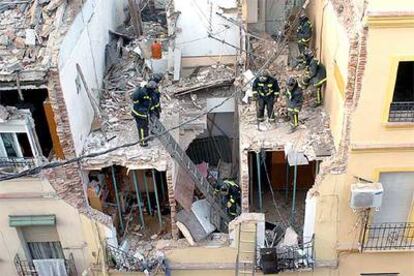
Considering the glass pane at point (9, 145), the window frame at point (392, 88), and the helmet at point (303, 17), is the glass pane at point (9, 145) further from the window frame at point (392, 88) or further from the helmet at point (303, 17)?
the helmet at point (303, 17)

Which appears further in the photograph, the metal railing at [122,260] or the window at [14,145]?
the metal railing at [122,260]

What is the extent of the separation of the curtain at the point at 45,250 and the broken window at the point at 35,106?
9.39ft

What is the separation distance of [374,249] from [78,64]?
9621 millimetres

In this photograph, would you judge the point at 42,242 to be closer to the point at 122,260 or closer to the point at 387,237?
the point at 122,260

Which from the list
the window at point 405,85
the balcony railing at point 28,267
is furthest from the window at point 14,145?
the window at point 405,85

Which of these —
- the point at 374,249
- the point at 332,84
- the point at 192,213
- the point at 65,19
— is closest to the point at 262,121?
the point at 332,84

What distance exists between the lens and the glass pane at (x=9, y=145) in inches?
559

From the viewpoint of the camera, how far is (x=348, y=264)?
16359 millimetres

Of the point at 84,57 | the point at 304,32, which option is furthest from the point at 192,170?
the point at 304,32

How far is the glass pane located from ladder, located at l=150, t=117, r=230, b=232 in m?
3.64

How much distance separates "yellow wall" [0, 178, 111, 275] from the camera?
14812 mm

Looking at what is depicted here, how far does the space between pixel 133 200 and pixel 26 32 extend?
6.65 meters

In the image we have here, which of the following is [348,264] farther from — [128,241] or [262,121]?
[128,241]

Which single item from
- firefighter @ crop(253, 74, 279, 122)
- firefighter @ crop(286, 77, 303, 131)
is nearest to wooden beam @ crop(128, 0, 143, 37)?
firefighter @ crop(253, 74, 279, 122)
